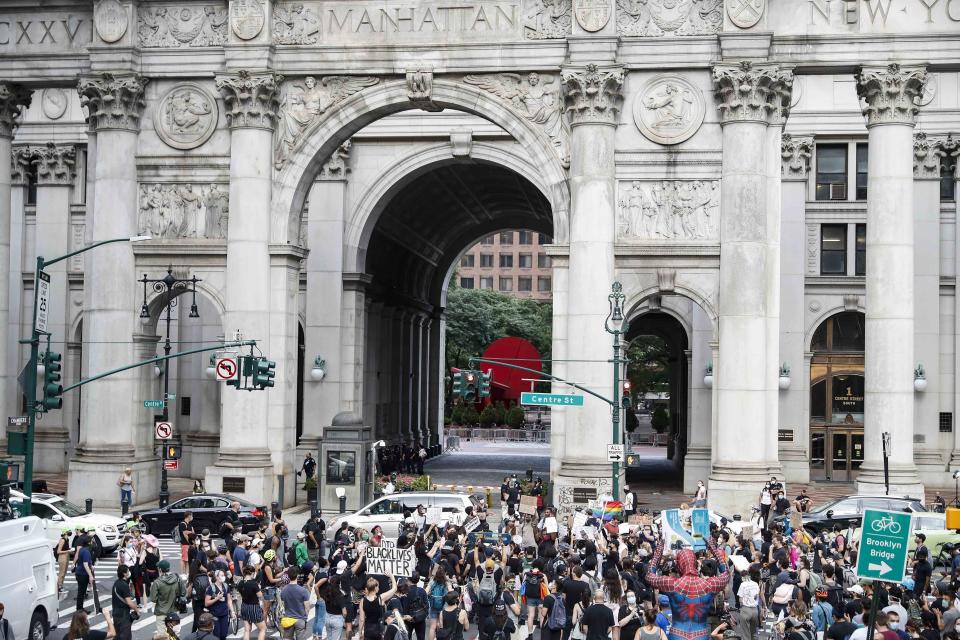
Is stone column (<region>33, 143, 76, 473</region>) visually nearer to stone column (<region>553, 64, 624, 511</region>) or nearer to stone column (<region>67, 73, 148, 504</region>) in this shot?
stone column (<region>67, 73, 148, 504</region>)

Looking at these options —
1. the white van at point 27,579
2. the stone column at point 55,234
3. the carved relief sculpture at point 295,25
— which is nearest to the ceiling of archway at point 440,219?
the stone column at point 55,234

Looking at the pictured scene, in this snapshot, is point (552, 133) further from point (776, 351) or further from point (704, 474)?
point (704, 474)

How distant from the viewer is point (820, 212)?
51.6m

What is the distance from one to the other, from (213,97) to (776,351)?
769 inches

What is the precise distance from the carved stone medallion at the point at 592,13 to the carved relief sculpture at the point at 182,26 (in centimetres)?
1139

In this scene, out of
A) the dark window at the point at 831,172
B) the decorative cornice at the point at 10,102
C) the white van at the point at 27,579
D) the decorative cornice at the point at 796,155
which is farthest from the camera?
the dark window at the point at 831,172

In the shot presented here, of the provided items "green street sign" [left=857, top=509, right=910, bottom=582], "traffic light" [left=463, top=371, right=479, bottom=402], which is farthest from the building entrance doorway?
"green street sign" [left=857, top=509, right=910, bottom=582]

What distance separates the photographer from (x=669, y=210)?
39.4 m

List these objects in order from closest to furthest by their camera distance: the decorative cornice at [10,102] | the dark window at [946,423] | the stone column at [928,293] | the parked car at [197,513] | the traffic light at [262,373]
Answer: the traffic light at [262,373]
the parked car at [197,513]
the decorative cornice at [10,102]
the stone column at [928,293]
the dark window at [946,423]

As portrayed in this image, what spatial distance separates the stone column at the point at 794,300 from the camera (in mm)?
50312

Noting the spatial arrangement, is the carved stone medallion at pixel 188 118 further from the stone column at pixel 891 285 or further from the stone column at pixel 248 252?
the stone column at pixel 891 285

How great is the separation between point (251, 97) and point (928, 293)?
26.6 meters

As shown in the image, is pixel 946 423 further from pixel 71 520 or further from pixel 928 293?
pixel 71 520

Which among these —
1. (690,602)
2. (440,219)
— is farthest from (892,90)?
(440,219)
